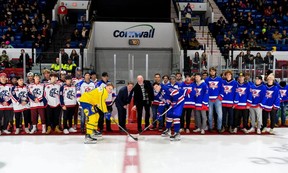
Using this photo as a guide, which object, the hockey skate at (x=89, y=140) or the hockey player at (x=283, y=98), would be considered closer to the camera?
the hockey skate at (x=89, y=140)

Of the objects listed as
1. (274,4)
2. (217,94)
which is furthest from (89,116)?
(274,4)

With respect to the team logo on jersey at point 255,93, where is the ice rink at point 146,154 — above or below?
below

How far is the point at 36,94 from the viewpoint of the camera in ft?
24.5

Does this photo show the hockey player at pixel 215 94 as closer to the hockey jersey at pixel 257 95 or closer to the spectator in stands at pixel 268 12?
the hockey jersey at pixel 257 95

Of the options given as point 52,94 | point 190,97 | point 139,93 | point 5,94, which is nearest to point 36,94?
point 52,94

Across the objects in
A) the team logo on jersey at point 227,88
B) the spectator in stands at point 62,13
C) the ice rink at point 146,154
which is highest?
the spectator in stands at point 62,13

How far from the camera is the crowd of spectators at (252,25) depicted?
15633mm

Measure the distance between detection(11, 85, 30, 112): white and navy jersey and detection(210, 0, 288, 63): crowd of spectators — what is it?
8.37 metres

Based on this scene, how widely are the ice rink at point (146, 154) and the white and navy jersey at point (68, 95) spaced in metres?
0.67

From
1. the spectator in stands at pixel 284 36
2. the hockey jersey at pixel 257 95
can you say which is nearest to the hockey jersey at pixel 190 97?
the hockey jersey at pixel 257 95

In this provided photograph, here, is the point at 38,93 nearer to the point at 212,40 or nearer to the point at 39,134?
the point at 39,134

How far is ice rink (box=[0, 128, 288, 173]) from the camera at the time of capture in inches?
206

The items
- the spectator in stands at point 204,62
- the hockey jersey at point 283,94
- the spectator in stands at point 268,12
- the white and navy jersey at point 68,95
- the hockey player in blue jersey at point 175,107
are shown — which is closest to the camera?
the hockey player in blue jersey at point 175,107

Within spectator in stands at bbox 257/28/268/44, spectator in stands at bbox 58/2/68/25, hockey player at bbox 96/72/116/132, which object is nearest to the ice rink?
hockey player at bbox 96/72/116/132
